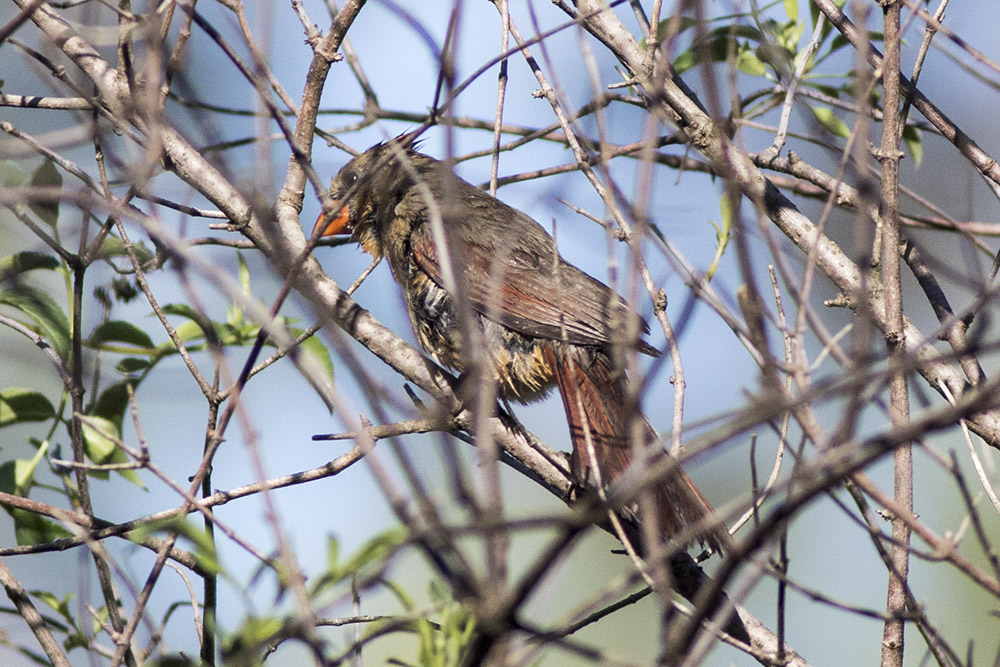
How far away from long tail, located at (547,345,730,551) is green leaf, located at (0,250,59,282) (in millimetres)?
1440

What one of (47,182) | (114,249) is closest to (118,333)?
(114,249)

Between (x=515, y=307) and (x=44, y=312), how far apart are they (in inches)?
67.4

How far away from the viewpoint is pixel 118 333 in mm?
2777

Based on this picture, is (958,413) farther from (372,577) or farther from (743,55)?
(743,55)

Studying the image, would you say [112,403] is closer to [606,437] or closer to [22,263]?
[22,263]

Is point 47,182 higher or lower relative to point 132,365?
higher

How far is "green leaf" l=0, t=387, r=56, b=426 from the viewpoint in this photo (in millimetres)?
2727

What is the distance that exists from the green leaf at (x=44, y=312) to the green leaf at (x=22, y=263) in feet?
0.16

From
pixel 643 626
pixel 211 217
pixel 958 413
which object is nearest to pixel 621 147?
pixel 211 217

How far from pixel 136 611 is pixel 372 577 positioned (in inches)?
30.8

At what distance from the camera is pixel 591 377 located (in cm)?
352

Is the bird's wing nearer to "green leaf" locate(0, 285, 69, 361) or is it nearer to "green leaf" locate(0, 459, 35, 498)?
"green leaf" locate(0, 285, 69, 361)

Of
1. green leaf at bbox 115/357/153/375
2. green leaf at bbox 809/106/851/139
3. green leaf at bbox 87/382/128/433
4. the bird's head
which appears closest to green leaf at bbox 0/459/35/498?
green leaf at bbox 87/382/128/433

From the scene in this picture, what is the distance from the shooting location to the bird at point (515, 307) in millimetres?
3105
